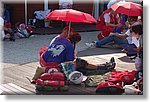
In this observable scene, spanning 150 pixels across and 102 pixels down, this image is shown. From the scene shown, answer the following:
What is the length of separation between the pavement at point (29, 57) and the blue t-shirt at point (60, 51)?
1.74 ft

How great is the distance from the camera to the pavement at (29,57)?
17.4 feet

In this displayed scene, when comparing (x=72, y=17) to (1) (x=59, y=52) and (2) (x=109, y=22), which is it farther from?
(2) (x=109, y=22)

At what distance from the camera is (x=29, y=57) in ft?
22.7

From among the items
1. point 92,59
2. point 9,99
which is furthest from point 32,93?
point 92,59

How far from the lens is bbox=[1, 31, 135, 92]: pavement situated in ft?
17.4

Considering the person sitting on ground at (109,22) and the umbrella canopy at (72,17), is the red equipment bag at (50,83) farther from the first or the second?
the person sitting on ground at (109,22)

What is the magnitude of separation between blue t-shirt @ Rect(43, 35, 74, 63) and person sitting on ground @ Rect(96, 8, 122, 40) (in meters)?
3.41

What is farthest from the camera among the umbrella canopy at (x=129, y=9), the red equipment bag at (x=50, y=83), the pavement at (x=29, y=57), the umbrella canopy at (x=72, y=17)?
the umbrella canopy at (x=129, y=9)

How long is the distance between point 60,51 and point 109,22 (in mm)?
3564

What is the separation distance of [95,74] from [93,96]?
1223 millimetres

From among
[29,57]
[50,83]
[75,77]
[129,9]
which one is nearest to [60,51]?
[75,77]

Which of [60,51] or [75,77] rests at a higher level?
[60,51]

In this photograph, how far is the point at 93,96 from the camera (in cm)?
430

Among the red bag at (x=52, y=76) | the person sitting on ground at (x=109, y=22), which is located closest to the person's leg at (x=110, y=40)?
the person sitting on ground at (x=109, y=22)
